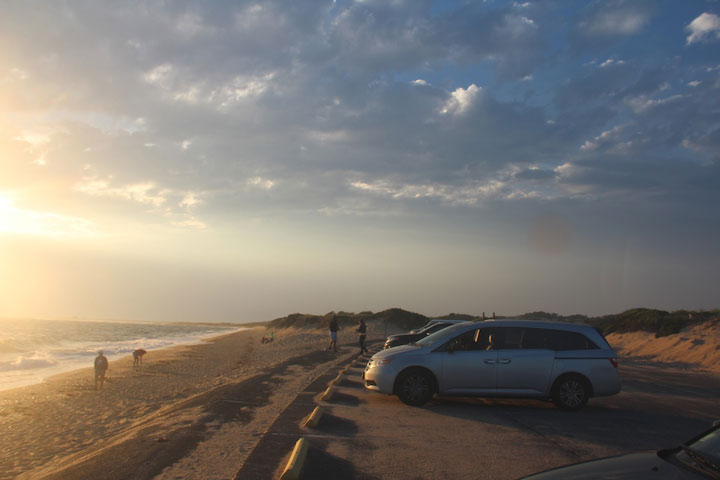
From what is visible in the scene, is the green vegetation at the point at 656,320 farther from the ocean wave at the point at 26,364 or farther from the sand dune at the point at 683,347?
the ocean wave at the point at 26,364

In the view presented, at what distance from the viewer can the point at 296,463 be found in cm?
548

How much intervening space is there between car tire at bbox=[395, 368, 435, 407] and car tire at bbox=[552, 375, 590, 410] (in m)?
2.43

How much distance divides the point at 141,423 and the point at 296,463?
24.7 ft

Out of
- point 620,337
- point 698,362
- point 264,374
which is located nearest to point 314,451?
point 264,374

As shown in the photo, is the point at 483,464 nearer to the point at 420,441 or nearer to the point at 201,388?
the point at 420,441

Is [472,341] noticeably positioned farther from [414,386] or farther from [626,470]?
[626,470]

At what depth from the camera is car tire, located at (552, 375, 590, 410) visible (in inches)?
387

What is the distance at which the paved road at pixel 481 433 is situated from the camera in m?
6.02

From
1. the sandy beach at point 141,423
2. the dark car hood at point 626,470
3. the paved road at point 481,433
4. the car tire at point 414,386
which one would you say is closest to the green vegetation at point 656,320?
the paved road at point 481,433

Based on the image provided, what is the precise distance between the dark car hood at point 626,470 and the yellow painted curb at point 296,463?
8.60 feet

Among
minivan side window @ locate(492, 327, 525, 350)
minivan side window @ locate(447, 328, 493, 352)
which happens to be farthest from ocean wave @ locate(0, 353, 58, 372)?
minivan side window @ locate(492, 327, 525, 350)

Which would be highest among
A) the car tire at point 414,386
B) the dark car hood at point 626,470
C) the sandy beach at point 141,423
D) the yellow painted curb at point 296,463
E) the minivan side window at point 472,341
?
the minivan side window at point 472,341

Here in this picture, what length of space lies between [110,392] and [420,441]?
616 inches

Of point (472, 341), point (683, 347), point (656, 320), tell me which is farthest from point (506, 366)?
point (656, 320)
